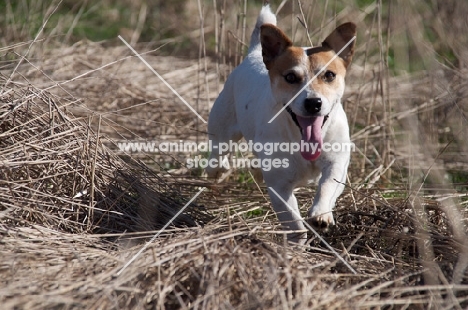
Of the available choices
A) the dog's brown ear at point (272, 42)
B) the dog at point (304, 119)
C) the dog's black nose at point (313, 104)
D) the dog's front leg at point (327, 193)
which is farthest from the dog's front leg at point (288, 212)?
the dog's brown ear at point (272, 42)

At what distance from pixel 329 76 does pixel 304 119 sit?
12.5 inches

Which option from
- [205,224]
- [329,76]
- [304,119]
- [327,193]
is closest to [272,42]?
[329,76]

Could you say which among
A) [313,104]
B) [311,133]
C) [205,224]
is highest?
[313,104]

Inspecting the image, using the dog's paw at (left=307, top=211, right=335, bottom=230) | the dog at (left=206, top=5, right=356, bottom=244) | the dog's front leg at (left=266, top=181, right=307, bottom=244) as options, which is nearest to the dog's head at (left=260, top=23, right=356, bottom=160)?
the dog at (left=206, top=5, right=356, bottom=244)

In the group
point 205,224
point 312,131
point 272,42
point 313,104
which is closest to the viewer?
point 313,104

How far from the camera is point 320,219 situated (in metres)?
4.00

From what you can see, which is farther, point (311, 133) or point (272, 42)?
point (272, 42)

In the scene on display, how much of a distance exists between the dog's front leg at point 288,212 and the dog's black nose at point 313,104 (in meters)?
0.52

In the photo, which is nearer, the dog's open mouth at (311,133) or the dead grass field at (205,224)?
the dead grass field at (205,224)

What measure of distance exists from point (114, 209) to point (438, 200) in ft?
6.51

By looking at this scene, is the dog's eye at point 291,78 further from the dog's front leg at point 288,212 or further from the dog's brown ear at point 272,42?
the dog's front leg at point 288,212

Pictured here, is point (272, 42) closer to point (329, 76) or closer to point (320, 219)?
point (329, 76)

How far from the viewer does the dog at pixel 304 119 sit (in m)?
4.20

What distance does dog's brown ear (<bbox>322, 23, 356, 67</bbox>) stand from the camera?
446 centimetres
